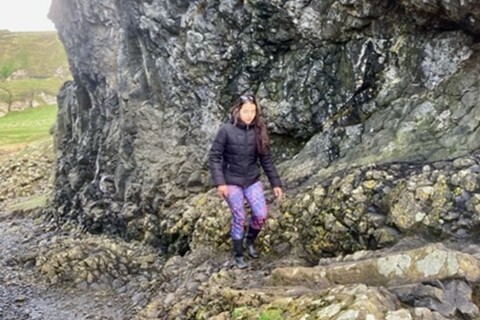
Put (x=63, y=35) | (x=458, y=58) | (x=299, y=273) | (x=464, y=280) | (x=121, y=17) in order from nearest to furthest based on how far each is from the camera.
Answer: (x=464, y=280) → (x=299, y=273) → (x=458, y=58) → (x=121, y=17) → (x=63, y=35)

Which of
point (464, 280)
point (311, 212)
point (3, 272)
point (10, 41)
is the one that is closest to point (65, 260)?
point (3, 272)

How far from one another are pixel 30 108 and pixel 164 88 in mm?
97015

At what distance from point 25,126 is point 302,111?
7060 centimetres

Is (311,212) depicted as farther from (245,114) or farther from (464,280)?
(464,280)

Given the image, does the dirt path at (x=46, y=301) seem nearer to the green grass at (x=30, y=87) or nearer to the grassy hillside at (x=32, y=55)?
the green grass at (x=30, y=87)

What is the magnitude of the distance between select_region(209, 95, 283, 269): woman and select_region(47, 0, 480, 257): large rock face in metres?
1.54

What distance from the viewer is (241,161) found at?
1288cm

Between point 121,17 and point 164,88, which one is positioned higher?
point 121,17

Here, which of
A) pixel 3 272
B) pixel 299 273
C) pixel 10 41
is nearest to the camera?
pixel 299 273

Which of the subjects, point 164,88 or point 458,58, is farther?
point 164,88

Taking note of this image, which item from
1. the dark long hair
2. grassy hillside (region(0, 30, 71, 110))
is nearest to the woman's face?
the dark long hair

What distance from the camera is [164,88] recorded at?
2203cm

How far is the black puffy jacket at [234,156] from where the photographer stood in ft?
41.5

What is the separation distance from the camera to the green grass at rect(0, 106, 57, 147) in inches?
2512
